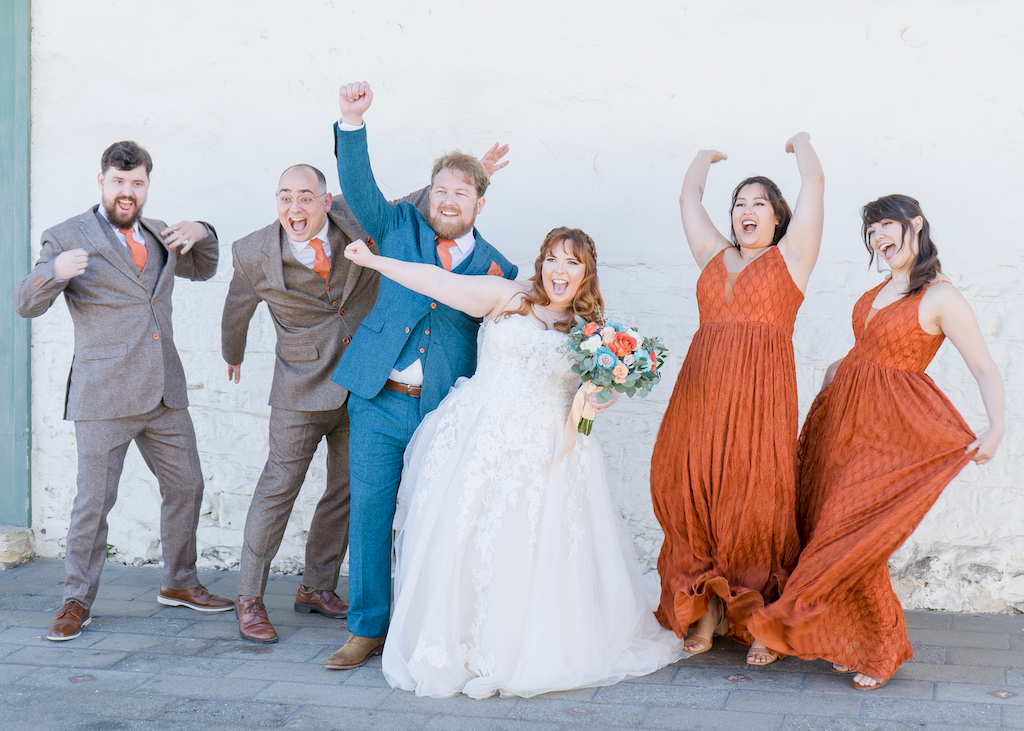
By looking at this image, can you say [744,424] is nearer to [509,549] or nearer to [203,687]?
[509,549]

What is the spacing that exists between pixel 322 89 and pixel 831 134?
8.90 ft

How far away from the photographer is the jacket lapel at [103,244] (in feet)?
14.1

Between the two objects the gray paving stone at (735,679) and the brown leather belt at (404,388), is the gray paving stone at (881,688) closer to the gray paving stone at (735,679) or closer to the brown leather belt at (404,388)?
the gray paving stone at (735,679)

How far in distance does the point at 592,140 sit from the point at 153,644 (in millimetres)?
3209

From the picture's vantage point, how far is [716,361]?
387cm

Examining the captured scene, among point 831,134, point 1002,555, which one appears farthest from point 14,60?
point 1002,555

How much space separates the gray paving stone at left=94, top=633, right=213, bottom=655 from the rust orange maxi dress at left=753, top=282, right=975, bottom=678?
Answer: 2.37 m

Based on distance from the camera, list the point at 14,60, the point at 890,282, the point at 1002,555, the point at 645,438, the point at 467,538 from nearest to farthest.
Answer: the point at 467,538 → the point at 890,282 → the point at 1002,555 → the point at 645,438 → the point at 14,60

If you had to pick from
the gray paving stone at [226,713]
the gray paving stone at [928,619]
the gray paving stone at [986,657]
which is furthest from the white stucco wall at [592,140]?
the gray paving stone at [226,713]

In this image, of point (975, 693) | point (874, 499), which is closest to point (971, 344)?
point (874, 499)

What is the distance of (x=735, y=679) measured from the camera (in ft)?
12.1

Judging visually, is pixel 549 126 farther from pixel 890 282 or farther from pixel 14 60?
→ pixel 14 60

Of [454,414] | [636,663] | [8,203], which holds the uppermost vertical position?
[8,203]

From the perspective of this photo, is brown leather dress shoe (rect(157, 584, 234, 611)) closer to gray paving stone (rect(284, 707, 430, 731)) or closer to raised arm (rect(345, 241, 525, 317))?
gray paving stone (rect(284, 707, 430, 731))
